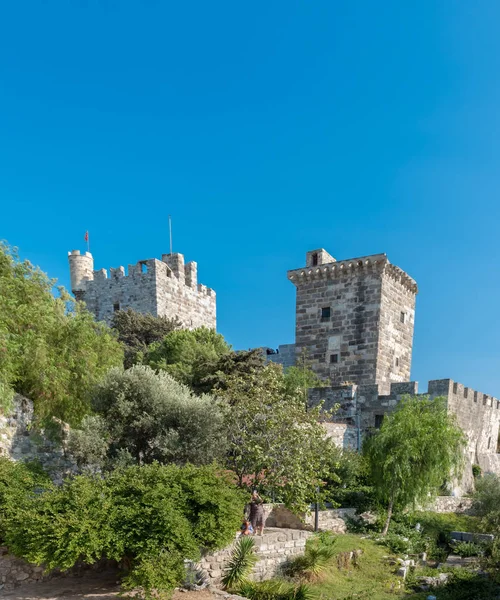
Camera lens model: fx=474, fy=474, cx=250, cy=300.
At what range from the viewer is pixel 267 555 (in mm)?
13562

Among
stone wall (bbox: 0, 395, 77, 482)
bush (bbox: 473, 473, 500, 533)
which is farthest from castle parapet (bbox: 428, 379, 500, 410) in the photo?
stone wall (bbox: 0, 395, 77, 482)

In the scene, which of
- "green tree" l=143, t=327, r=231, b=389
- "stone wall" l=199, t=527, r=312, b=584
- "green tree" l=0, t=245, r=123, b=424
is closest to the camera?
"stone wall" l=199, t=527, r=312, b=584

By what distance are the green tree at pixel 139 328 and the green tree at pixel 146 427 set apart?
574 inches

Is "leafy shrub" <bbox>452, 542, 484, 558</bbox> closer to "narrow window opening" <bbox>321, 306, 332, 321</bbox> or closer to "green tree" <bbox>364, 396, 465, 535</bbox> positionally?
"green tree" <bbox>364, 396, 465, 535</bbox>

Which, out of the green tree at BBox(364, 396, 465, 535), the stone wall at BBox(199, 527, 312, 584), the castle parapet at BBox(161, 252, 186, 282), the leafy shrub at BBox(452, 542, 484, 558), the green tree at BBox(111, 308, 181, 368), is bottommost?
the leafy shrub at BBox(452, 542, 484, 558)

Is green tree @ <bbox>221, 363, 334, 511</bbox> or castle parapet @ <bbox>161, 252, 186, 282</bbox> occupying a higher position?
castle parapet @ <bbox>161, 252, 186, 282</bbox>

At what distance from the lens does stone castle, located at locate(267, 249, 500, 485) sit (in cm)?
2281

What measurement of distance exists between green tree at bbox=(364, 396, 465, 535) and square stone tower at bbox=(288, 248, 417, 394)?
17.3 feet

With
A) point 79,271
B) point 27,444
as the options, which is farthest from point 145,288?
point 27,444

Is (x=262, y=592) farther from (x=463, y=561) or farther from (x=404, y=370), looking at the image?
(x=404, y=370)

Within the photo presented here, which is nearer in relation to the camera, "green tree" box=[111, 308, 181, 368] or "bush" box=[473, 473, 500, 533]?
"bush" box=[473, 473, 500, 533]

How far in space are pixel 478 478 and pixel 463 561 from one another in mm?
9483

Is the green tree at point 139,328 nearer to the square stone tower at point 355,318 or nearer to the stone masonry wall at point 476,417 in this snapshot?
the square stone tower at point 355,318

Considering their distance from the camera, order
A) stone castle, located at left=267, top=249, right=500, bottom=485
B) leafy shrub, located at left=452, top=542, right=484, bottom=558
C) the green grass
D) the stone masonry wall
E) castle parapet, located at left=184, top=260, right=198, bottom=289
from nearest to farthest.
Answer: the green grass < leafy shrub, located at left=452, top=542, right=484, bottom=558 < the stone masonry wall < stone castle, located at left=267, top=249, right=500, bottom=485 < castle parapet, located at left=184, top=260, right=198, bottom=289
